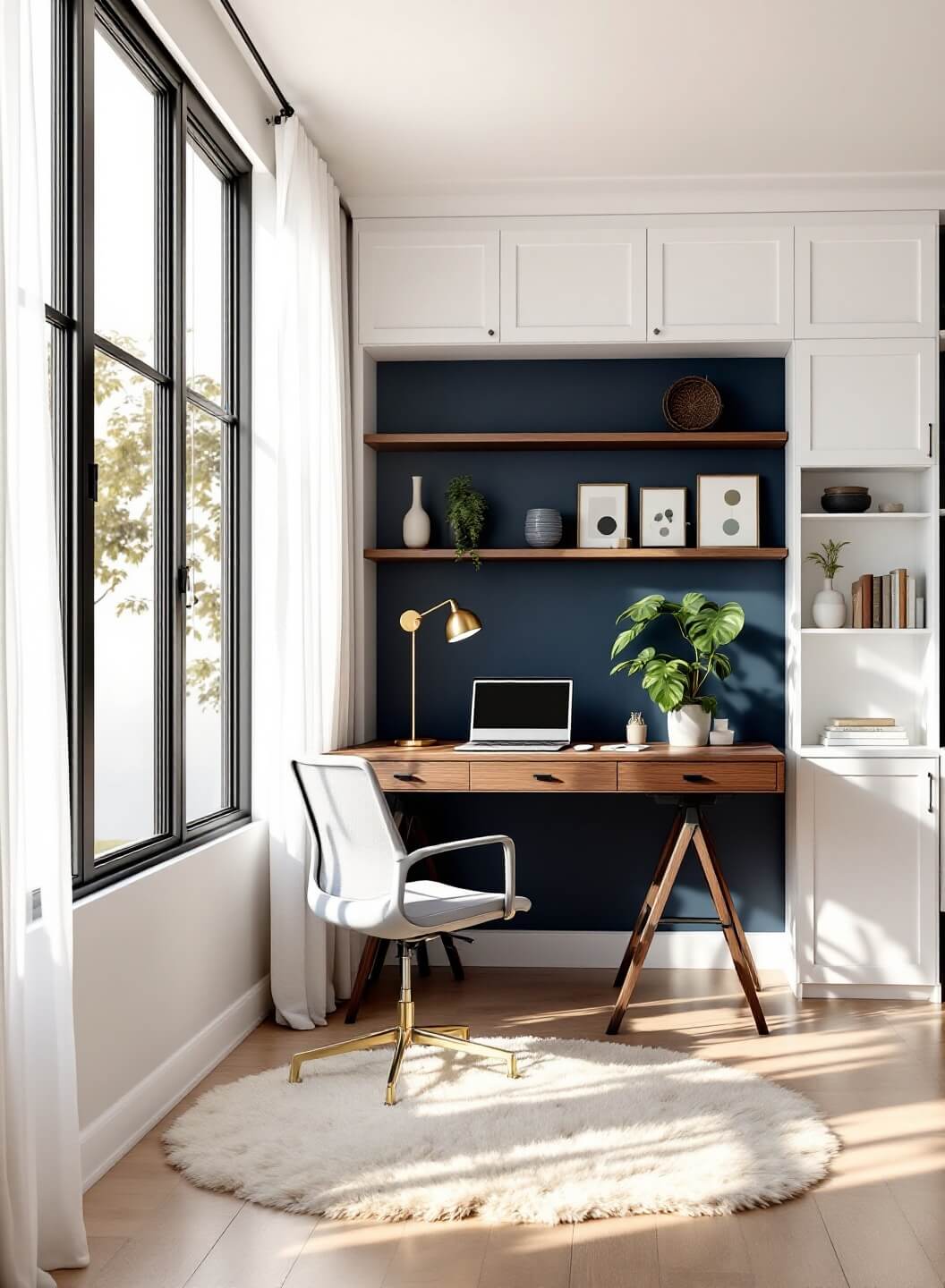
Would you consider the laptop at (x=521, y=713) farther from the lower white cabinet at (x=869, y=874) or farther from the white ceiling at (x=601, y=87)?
the white ceiling at (x=601, y=87)

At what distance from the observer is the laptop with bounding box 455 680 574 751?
4.53 meters

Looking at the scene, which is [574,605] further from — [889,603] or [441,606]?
[889,603]

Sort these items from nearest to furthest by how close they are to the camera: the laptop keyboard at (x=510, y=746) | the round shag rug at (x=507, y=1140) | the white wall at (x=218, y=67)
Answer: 1. the round shag rug at (x=507, y=1140)
2. the white wall at (x=218, y=67)
3. the laptop keyboard at (x=510, y=746)

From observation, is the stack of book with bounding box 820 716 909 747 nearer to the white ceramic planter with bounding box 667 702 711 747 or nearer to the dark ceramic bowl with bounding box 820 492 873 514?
the white ceramic planter with bounding box 667 702 711 747

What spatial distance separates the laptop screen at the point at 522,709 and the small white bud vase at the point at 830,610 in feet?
3.17

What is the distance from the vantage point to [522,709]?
4609 mm

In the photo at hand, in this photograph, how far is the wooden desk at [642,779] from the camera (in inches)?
158

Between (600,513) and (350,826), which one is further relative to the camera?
(600,513)

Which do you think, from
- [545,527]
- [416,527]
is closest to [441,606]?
[416,527]

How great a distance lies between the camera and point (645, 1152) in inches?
Answer: 110

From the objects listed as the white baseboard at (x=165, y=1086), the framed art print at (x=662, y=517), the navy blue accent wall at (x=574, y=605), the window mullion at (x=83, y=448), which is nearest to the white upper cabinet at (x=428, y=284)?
the navy blue accent wall at (x=574, y=605)

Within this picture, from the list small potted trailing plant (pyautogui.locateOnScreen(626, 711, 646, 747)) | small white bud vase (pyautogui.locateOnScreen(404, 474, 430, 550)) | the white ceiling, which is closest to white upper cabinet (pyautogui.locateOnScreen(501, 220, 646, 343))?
the white ceiling

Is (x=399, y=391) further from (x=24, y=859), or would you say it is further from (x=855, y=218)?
(x=24, y=859)

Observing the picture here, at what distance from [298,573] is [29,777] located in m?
1.79
